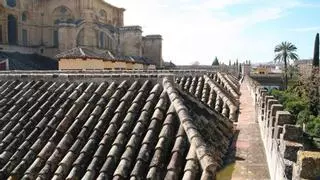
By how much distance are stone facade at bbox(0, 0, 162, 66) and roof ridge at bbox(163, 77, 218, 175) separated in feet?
122

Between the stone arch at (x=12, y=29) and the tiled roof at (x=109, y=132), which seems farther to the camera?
the stone arch at (x=12, y=29)

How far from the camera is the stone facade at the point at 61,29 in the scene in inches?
1702

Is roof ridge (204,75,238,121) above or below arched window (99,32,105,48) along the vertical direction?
below

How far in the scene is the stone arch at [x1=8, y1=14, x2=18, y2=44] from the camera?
43.0m

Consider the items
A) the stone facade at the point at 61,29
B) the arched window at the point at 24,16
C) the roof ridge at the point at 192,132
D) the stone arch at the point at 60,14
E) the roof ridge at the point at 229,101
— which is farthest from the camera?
the stone arch at the point at 60,14

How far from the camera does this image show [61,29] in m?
43.9

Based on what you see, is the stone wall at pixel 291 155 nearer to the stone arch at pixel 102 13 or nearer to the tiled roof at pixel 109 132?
the tiled roof at pixel 109 132

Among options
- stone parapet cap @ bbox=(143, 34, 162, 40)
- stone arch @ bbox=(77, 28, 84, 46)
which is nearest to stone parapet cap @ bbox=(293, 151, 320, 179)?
stone arch @ bbox=(77, 28, 84, 46)

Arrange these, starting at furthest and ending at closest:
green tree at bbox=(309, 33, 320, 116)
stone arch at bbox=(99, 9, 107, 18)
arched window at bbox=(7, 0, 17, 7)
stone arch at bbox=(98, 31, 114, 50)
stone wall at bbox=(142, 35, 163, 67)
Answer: stone wall at bbox=(142, 35, 163, 67), stone arch at bbox=(99, 9, 107, 18), stone arch at bbox=(98, 31, 114, 50), green tree at bbox=(309, 33, 320, 116), arched window at bbox=(7, 0, 17, 7)

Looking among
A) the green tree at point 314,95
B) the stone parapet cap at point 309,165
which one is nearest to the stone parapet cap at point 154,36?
the green tree at point 314,95

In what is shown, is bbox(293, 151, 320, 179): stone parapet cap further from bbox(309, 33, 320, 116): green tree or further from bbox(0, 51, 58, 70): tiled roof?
bbox(309, 33, 320, 116): green tree

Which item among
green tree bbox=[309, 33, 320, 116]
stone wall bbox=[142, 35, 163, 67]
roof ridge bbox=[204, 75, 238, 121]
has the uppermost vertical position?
stone wall bbox=[142, 35, 163, 67]

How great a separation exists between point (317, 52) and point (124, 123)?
56642 mm

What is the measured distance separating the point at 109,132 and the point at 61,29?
130 feet
